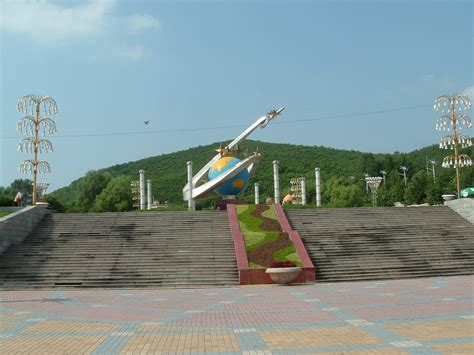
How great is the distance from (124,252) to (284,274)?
7087mm

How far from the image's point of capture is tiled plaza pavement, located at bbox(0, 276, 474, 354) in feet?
24.2

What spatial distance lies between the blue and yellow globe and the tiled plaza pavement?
1793 cm

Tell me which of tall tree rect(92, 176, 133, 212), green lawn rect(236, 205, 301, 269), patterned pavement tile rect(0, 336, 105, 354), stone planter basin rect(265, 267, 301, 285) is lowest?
stone planter basin rect(265, 267, 301, 285)

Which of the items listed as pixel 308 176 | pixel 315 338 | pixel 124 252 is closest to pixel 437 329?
pixel 315 338

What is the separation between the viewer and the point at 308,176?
6706cm

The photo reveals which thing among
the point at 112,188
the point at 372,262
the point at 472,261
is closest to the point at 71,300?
the point at 372,262

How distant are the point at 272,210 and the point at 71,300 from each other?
13346 mm

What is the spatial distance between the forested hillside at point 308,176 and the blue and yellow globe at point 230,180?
16336mm

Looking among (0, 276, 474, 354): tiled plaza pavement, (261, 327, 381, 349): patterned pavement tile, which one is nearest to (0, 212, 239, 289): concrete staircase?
(0, 276, 474, 354): tiled plaza pavement

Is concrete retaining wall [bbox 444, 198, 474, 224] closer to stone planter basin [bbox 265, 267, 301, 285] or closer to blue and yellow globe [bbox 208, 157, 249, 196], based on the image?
blue and yellow globe [bbox 208, 157, 249, 196]

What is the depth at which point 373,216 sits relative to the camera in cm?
2562

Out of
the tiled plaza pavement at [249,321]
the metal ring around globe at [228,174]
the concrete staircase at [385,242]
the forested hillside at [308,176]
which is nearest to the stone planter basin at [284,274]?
the concrete staircase at [385,242]

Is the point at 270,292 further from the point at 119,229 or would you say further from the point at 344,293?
the point at 119,229

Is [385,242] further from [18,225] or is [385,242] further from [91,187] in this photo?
[91,187]
